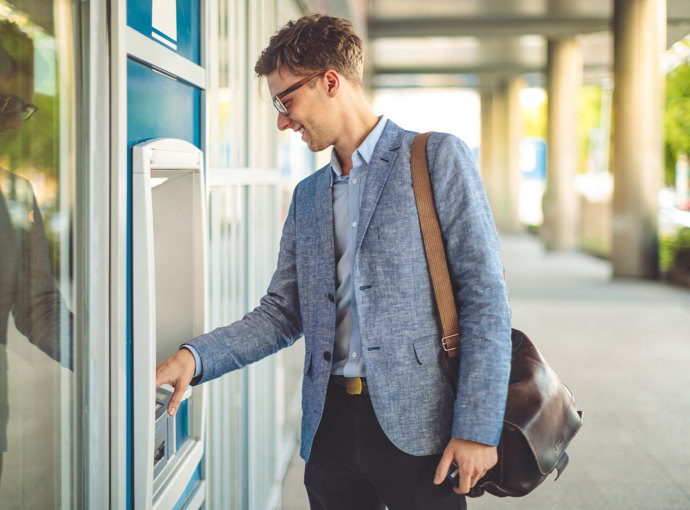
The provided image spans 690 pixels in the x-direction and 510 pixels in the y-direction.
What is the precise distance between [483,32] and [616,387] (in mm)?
11672

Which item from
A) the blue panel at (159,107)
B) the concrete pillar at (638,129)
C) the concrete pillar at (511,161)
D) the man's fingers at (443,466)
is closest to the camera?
the blue panel at (159,107)

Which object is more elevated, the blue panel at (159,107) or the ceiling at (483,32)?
the ceiling at (483,32)

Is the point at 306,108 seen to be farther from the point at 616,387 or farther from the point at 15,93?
the point at 616,387

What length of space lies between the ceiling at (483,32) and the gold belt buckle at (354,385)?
26.0ft

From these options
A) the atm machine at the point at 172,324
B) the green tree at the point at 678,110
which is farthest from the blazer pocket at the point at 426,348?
the green tree at the point at 678,110

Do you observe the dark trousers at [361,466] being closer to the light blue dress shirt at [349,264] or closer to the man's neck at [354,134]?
the light blue dress shirt at [349,264]

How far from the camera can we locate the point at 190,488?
1.94m

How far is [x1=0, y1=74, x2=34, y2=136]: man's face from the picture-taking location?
1098mm

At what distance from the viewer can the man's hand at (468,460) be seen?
1523mm

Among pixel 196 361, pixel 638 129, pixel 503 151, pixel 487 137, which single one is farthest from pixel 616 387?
pixel 487 137

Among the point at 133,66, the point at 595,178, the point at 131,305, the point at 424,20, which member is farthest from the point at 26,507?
the point at 595,178

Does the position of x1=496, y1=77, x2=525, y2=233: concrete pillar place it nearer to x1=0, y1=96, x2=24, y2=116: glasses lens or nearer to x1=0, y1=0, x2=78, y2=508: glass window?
x1=0, y1=0, x2=78, y2=508: glass window

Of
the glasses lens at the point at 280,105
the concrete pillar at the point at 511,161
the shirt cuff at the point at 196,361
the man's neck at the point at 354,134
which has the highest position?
the concrete pillar at the point at 511,161

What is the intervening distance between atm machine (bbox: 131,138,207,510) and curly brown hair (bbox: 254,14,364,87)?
319 mm
